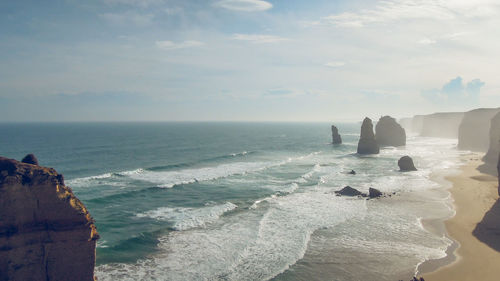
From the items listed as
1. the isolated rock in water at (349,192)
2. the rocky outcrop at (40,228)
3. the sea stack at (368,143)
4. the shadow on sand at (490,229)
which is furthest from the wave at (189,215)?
the sea stack at (368,143)

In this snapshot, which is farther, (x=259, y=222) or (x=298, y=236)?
(x=259, y=222)

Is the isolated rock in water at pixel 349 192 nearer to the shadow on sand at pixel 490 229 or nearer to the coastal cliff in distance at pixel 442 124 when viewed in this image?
the shadow on sand at pixel 490 229

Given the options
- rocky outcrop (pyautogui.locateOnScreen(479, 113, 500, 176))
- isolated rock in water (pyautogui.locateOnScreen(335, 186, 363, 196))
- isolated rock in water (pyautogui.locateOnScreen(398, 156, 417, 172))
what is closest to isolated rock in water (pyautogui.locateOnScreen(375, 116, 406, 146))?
rocky outcrop (pyautogui.locateOnScreen(479, 113, 500, 176))

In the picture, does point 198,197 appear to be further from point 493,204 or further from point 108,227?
point 493,204

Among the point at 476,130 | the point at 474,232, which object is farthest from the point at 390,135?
the point at 474,232

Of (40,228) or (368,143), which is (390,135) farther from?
(40,228)

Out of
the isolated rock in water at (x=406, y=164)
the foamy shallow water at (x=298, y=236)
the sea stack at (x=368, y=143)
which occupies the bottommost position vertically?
the foamy shallow water at (x=298, y=236)
